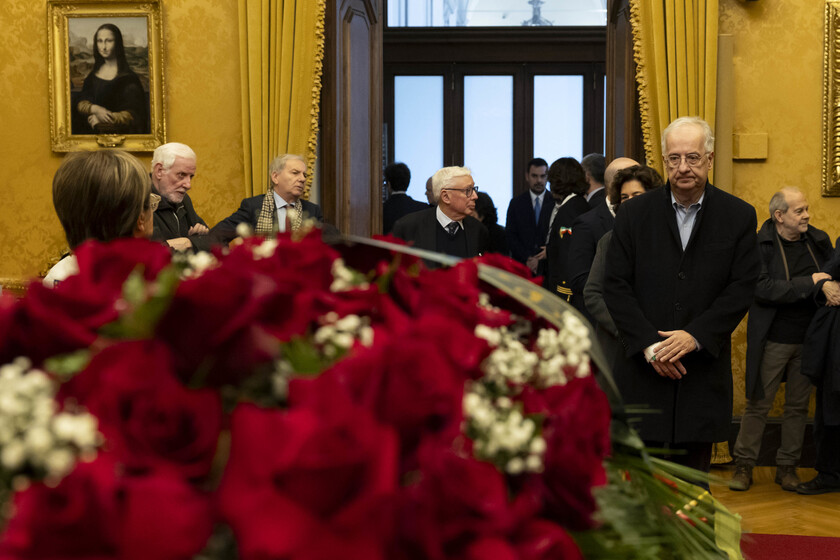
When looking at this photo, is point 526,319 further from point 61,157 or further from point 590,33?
point 590,33

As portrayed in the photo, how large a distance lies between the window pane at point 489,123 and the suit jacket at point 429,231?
7858 millimetres

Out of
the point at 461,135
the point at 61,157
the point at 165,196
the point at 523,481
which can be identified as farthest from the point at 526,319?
the point at 461,135

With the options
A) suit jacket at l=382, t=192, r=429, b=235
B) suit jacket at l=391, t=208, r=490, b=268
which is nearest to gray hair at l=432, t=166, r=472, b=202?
suit jacket at l=391, t=208, r=490, b=268

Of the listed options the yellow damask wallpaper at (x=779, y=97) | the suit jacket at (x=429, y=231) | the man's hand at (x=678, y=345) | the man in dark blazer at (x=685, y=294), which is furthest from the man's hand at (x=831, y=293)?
the man's hand at (x=678, y=345)

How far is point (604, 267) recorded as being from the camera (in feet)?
14.1

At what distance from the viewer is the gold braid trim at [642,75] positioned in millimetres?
6957

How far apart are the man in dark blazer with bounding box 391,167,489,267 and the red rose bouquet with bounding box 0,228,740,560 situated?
5.06 m

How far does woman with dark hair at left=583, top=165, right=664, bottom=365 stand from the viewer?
4438 mm

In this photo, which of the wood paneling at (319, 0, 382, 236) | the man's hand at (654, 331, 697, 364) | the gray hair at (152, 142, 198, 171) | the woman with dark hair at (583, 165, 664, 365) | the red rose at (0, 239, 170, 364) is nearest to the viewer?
the red rose at (0, 239, 170, 364)

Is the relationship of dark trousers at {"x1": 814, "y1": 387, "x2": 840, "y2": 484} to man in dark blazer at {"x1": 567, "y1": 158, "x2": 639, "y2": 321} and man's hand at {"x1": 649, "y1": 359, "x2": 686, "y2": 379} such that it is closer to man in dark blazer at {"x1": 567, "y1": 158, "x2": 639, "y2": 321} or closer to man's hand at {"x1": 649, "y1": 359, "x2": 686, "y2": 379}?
man in dark blazer at {"x1": 567, "y1": 158, "x2": 639, "y2": 321}

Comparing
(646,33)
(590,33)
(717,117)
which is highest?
(590,33)

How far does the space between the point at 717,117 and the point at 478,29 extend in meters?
7.17

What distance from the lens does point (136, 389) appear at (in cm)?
49

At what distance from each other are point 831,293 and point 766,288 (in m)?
0.39
